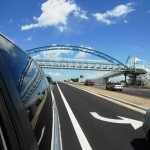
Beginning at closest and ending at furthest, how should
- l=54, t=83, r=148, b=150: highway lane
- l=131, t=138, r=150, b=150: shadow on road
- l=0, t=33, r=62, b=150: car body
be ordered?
1. l=0, t=33, r=62, b=150: car body
2. l=131, t=138, r=150, b=150: shadow on road
3. l=54, t=83, r=148, b=150: highway lane

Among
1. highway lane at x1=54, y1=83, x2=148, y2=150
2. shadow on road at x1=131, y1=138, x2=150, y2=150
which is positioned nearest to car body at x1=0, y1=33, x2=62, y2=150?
highway lane at x1=54, y1=83, x2=148, y2=150

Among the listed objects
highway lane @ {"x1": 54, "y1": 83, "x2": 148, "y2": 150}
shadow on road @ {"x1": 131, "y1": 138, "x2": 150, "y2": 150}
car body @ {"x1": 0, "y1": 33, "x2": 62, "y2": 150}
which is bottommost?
shadow on road @ {"x1": 131, "y1": 138, "x2": 150, "y2": 150}

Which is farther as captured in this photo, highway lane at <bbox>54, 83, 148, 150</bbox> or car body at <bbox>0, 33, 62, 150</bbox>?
highway lane at <bbox>54, 83, 148, 150</bbox>

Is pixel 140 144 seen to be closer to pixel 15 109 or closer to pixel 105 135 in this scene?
pixel 105 135

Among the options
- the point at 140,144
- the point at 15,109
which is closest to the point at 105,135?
the point at 140,144

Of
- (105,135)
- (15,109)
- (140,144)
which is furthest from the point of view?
(105,135)

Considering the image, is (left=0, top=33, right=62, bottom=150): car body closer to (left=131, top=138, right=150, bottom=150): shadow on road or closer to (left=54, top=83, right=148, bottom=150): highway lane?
(left=54, top=83, right=148, bottom=150): highway lane

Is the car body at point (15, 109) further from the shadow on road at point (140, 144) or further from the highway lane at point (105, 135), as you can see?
the shadow on road at point (140, 144)

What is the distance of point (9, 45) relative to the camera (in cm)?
291

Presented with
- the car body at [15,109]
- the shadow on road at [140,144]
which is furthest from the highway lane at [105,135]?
the car body at [15,109]

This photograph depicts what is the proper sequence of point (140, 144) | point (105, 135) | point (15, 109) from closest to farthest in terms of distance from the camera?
point (15, 109) → point (140, 144) → point (105, 135)

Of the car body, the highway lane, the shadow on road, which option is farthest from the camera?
the highway lane

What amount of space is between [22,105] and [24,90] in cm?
31

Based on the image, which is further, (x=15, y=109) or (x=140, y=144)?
(x=140, y=144)
